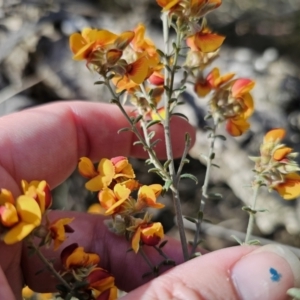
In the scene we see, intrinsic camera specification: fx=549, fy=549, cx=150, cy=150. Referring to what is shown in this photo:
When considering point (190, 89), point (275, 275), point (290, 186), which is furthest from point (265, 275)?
point (190, 89)

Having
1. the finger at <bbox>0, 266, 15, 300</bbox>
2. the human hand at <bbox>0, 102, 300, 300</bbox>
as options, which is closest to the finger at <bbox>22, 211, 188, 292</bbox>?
the human hand at <bbox>0, 102, 300, 300</bbox>

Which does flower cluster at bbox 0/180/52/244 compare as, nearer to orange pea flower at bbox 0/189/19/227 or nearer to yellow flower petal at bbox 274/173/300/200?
orange pea flower at bbox 0/189/19/227

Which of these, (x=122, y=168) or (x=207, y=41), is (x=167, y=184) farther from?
(x=207, y=41)

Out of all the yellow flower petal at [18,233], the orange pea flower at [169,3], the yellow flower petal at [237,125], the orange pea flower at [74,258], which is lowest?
the orange pea flower at [74,258]

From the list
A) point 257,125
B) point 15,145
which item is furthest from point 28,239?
point 257,125

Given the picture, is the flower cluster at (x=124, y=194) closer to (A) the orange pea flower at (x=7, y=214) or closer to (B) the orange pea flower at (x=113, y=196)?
(B) the orange pea flower at (x=113, y=196)

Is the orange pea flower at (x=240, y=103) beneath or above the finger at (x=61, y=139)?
above

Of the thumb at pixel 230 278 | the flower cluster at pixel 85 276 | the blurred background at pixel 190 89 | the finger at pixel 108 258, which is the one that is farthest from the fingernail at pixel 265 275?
the blurred background at pixel 190 89
